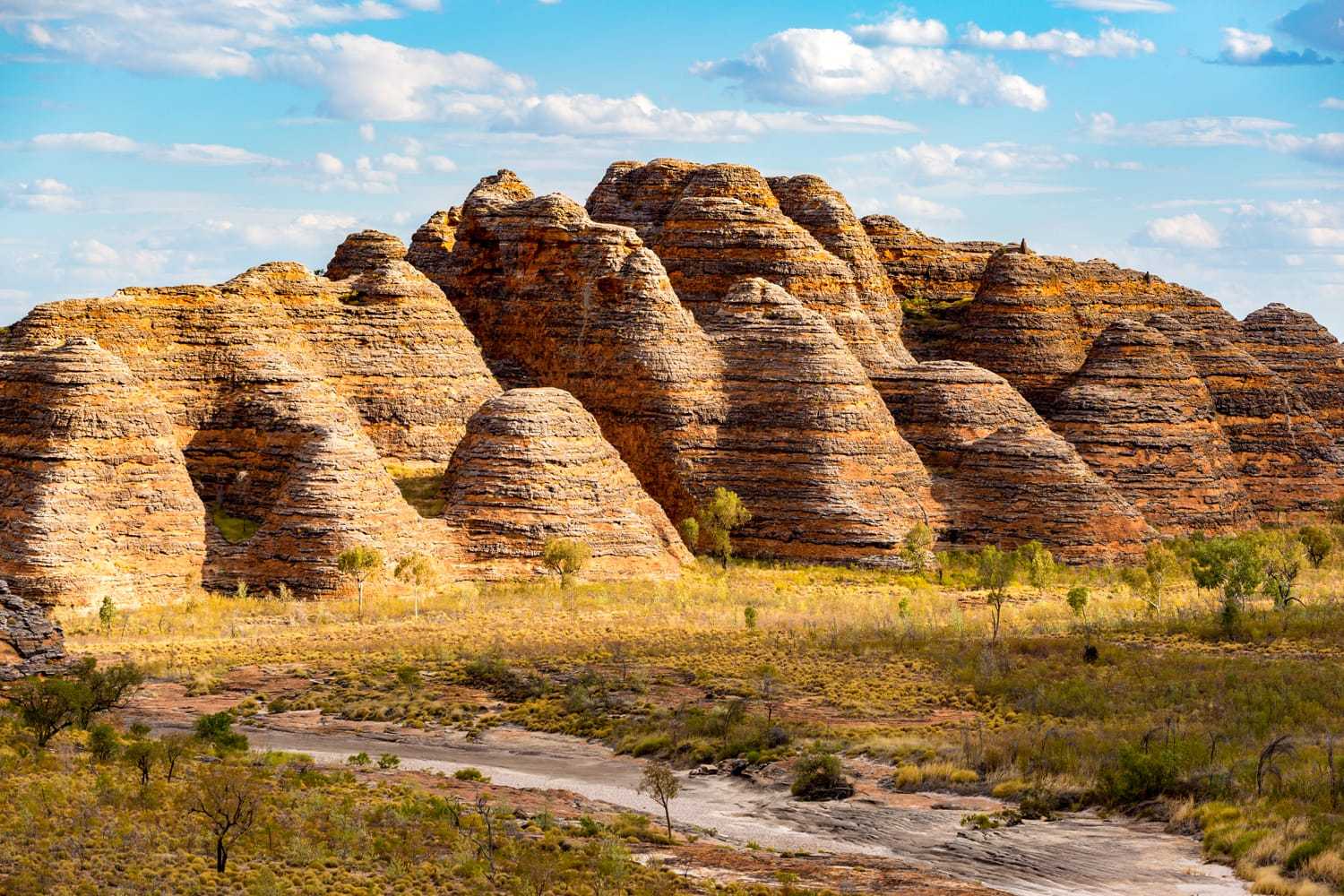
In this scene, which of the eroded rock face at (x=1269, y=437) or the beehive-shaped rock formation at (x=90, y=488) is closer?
the beehive-shaped rock formation at (x=90, y=488)

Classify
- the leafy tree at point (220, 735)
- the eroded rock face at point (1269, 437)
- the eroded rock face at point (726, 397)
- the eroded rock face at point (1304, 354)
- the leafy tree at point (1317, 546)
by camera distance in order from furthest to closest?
the eroded rock face at point (1304, 354), the eroded rock face at point (1269, 437), the leafy tree at point (1317, 546), the eroded rock face at point (726, 397), the leafy tree at point (220, 735)

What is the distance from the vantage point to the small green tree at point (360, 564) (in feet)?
183

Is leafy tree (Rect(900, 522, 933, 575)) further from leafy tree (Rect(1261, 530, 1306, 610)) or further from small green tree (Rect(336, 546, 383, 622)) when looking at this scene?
small green tree (Rect(336, 546, 383, 622))

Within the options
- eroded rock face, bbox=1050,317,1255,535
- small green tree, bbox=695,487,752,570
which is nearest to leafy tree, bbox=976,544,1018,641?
small green tree, bbox=695,487,752,570

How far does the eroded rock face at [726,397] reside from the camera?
224ft

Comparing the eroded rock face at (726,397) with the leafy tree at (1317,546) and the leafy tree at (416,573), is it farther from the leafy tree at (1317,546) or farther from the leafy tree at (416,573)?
the leafy tree at (1317,546)

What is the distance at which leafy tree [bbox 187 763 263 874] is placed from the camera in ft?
104

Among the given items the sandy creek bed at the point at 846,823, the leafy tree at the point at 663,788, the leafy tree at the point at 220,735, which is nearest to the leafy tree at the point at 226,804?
the leafy tree at the point at 220,735

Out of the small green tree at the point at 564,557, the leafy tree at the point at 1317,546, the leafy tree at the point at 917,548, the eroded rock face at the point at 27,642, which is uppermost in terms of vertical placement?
the leafy tree at the point at 1317,546

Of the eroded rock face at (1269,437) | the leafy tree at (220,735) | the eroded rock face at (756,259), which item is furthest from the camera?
the eroded rock face at (1269,437)

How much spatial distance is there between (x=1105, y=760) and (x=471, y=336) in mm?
40704

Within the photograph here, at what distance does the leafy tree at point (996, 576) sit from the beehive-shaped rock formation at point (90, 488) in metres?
25.0

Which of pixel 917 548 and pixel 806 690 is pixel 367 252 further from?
pixel 806 690

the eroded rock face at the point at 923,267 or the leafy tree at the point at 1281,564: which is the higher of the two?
the eroded rock face at the point at 923,267
